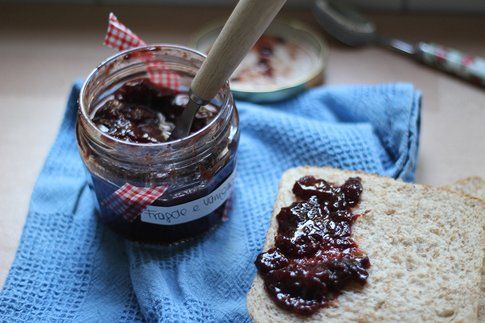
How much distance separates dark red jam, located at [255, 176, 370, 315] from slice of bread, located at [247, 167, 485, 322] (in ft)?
0.09

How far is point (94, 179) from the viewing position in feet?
6.04

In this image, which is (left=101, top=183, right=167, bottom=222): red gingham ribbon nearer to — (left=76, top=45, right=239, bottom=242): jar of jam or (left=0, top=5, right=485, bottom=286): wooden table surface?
(left=76, top=45, right=239, bottom=242): jar of jam

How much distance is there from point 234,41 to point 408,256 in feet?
2.43

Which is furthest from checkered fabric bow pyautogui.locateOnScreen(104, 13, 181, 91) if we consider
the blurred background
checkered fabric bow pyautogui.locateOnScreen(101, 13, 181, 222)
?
the blurred background

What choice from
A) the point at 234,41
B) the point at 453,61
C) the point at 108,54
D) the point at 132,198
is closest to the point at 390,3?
the point at 453,61

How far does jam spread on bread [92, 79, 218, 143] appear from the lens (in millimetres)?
1839

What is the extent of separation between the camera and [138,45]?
78.5 inches

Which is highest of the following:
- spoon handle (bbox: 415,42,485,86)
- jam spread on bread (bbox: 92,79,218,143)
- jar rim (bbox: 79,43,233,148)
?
jar rim (bbox: 79,43,233,148)

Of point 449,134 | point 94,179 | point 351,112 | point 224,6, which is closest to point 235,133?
point 94,179

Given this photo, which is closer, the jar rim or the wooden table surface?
the jar rim

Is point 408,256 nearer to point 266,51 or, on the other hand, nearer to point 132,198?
point 132,198

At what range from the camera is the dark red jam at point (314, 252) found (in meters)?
1.64

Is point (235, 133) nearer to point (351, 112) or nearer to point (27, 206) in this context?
point (351, 112)

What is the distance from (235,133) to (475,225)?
0.73m
